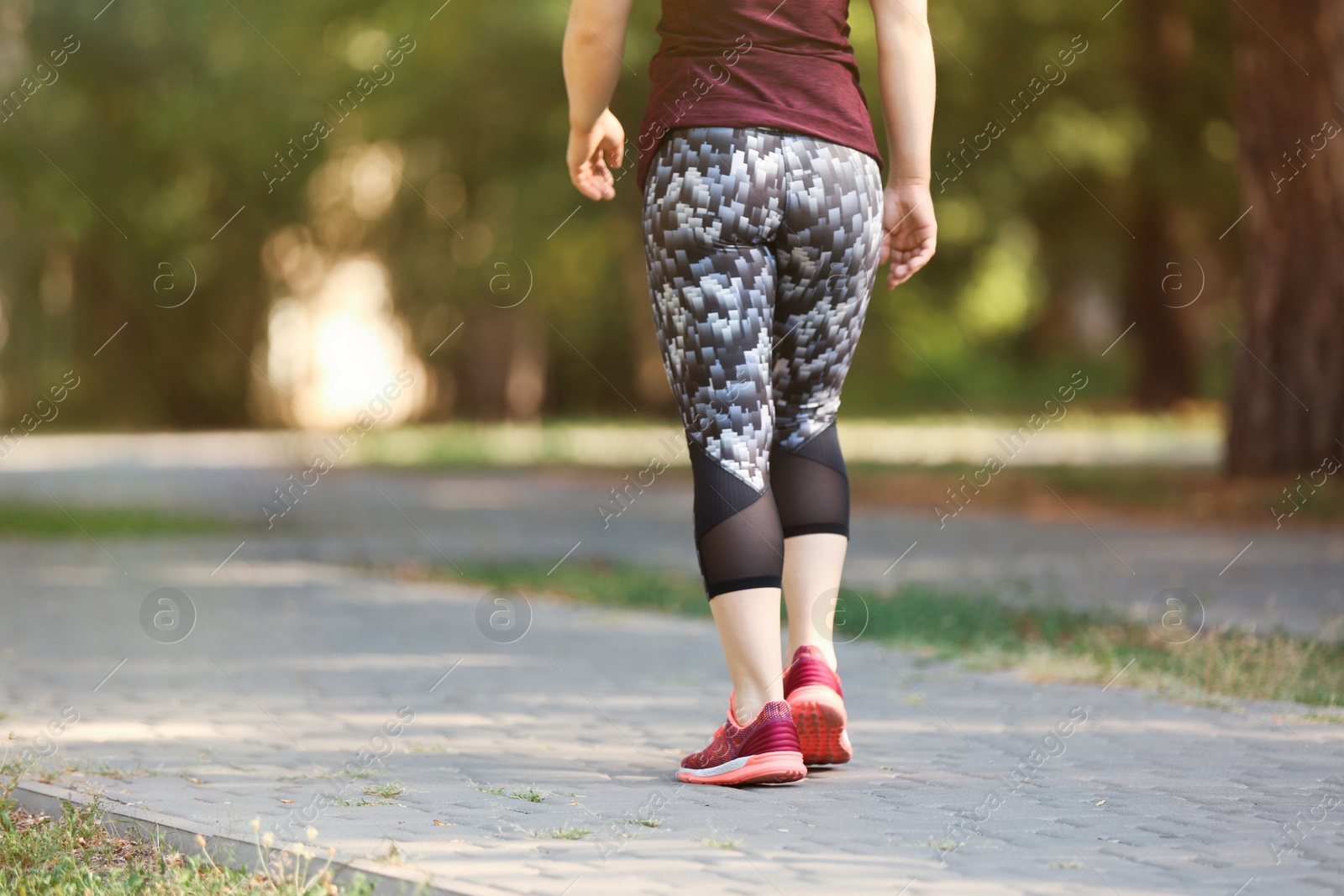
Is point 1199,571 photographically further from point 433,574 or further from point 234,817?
point 234,817

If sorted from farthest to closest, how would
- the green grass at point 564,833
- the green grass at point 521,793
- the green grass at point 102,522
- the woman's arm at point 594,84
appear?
the green grass at point 102,522 → the woman's arm at point 594,84 → the green grass at point 521,793 → the green grass at point 564,833

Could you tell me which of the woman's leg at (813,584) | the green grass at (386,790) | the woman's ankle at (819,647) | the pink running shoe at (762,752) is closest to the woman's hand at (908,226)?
the woman's leg at (813,584)

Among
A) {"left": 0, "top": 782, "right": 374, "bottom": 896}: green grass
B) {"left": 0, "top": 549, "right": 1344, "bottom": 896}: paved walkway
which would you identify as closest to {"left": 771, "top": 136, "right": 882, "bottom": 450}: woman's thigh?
{"left": 0, "top": 549, "right": 1344, "bottom": 896}: paved walkway

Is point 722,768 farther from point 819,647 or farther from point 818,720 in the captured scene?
point 819,647

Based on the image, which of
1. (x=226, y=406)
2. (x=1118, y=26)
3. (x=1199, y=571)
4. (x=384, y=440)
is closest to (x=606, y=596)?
(x=1199, y=571)

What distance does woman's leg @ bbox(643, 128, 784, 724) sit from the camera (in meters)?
3.84

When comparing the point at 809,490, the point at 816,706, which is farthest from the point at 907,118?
the point at 816,706

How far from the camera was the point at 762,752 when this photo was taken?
3.80 meters

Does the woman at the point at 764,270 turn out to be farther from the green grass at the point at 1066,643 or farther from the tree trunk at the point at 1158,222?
the tree trunk at the point at 1158,222

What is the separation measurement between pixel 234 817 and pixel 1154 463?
13557 millimetres

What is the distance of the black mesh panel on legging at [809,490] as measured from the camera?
4.09 metres

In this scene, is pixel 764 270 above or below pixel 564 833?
above

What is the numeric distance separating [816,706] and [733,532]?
473mm

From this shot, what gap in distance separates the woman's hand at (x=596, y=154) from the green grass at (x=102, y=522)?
828cm
